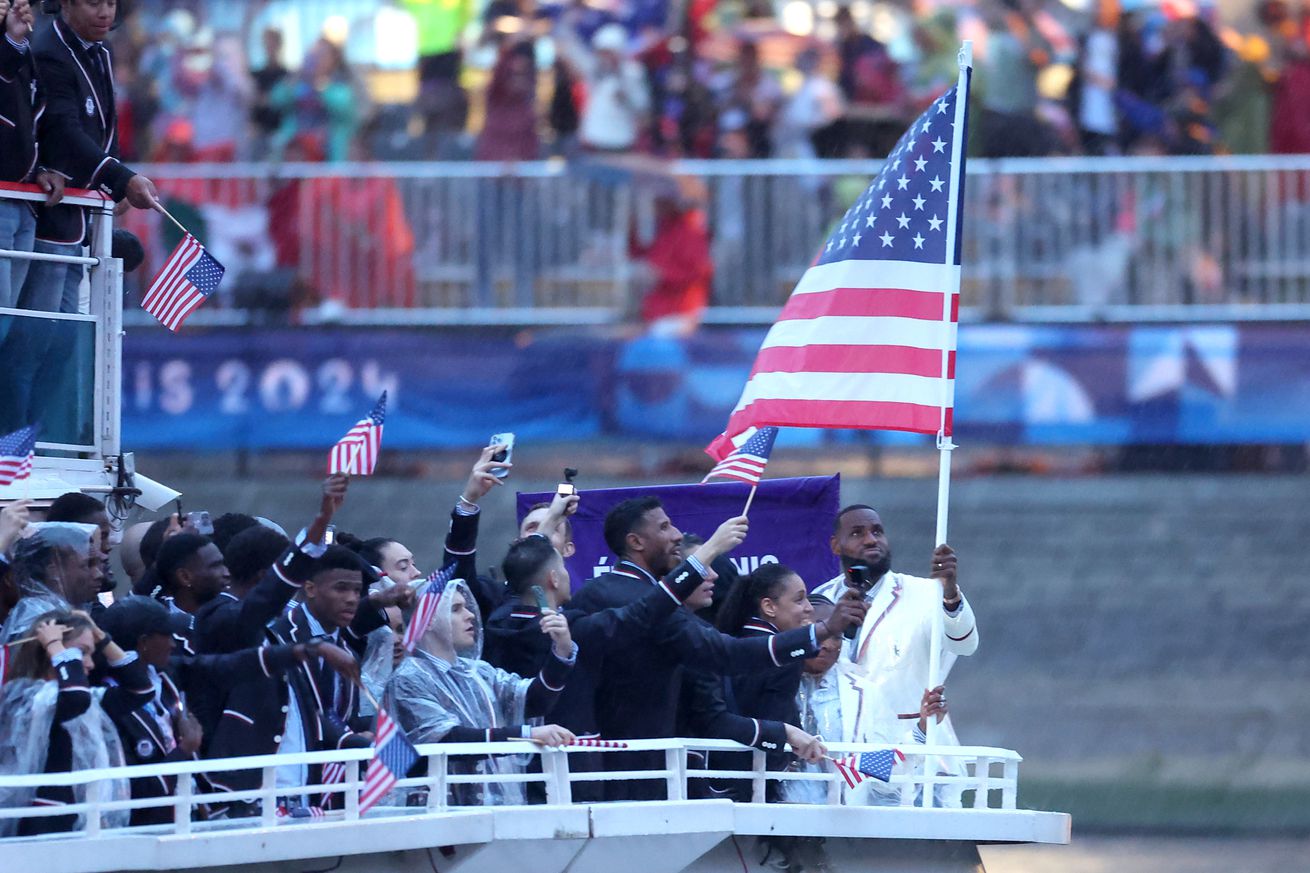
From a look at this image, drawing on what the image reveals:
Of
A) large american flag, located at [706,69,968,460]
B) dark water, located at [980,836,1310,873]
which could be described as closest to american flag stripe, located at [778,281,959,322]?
large american flag, located at [706,69,968,460]

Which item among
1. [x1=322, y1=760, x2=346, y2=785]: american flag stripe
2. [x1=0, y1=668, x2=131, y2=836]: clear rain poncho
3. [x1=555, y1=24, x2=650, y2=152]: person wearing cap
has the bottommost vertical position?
[x1=322, y1=760, x2=346, y2=785]: american flag stripe

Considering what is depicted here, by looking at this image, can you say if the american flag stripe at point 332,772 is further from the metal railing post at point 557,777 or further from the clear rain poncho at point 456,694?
the metal railing post at point 557,777

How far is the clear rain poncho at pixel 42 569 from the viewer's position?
8.50 m

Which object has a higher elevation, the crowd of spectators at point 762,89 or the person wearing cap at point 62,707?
the crowd of spectators at point 762,89

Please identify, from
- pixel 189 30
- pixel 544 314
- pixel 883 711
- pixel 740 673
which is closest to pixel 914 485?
pixel 544 314

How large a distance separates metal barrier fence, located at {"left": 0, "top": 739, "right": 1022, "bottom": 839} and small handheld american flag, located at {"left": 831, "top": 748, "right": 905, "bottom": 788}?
40 millimetres

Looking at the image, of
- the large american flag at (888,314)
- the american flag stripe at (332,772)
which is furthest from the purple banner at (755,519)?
the american flag stripe at (332,772)

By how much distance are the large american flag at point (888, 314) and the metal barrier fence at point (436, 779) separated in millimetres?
1338

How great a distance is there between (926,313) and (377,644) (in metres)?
2.55

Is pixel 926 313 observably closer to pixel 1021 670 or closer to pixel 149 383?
pixel 1021 670

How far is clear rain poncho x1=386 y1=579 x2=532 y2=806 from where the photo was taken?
9344mm

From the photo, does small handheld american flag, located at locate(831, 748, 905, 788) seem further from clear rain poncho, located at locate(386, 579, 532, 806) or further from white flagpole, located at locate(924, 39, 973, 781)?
clear rain poncho, located at locate(386, 579, 532, 806)

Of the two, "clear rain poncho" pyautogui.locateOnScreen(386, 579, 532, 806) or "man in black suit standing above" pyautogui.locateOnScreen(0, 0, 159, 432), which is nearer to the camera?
"clear rain poncho" pyautogui.locateOnScreen(386, 579, 532, 806)

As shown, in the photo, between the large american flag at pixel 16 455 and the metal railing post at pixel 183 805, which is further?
the large american flag at pixel 16 455
